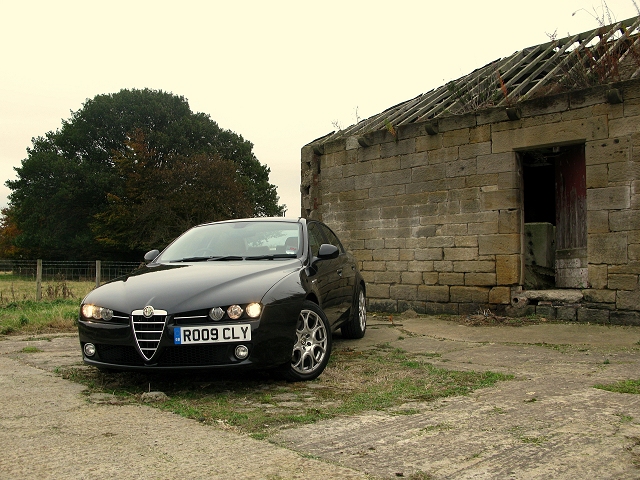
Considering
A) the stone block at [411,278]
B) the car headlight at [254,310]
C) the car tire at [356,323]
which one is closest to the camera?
the car headlight at [254,310]

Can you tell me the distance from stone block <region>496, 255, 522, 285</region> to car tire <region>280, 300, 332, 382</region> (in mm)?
5140

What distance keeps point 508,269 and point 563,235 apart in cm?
152

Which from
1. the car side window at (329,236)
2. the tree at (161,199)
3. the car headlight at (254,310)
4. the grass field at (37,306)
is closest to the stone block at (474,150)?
the car side window at (329,236)

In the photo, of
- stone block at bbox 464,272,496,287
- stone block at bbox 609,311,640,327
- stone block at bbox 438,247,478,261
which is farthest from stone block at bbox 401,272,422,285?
stone block at bbox 609,311,640,327

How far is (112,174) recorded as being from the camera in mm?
35781

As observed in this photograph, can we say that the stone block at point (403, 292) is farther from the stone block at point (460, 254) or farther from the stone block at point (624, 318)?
the stone block at point (624, 318)

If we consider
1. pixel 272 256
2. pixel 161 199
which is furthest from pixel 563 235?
pixel 161 199

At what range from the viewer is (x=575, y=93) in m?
8.79

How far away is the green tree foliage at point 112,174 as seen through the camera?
1353 inches

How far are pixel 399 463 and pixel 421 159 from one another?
819 centimetres

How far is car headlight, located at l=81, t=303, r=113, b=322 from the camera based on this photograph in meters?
4.63

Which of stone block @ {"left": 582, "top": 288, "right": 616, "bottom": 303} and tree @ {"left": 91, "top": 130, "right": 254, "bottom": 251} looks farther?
tree @ {"left": 91, "top": 130, "right": 254, "bottom": 251}

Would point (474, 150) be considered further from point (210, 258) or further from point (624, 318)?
point (210, 258)

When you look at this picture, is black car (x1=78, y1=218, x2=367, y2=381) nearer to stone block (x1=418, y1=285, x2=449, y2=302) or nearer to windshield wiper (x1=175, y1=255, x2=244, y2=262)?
windshield wiper (x1=175, y1=255, x2=244, y2=262)
